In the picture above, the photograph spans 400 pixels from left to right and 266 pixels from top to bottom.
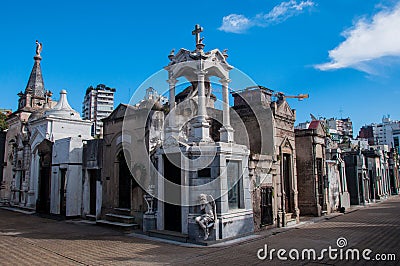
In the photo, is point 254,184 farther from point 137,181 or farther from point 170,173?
point 137,181

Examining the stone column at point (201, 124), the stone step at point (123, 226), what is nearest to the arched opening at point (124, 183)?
the stone step at point (123, 226)

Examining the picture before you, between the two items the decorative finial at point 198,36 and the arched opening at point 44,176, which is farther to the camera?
the arched opening at point 44,176

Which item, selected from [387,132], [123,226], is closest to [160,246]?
[123,226]

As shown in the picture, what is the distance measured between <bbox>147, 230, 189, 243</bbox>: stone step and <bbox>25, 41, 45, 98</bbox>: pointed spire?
24.4 metres

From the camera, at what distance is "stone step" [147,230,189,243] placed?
34.6 feet

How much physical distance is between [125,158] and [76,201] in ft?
17.5

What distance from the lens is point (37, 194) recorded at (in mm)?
20922

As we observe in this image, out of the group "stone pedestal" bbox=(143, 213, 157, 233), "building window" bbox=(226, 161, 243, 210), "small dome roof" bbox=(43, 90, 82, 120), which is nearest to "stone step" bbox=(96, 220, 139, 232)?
"stone pedestal" bbox=(143, 213, 157, 233)

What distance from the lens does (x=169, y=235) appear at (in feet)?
36.1

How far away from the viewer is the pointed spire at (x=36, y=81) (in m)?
30.4

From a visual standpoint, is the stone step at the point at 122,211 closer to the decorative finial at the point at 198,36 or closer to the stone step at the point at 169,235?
the stone step at the point at 169,235

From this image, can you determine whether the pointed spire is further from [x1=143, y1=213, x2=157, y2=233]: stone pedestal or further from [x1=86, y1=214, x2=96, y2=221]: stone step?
[x1=143, y1=213, x2=157, y2=233]: stone pedestal

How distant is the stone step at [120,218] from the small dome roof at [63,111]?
32.0 ft

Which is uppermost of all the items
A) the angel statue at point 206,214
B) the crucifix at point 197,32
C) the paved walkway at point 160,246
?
the crucifix at point 197,32
